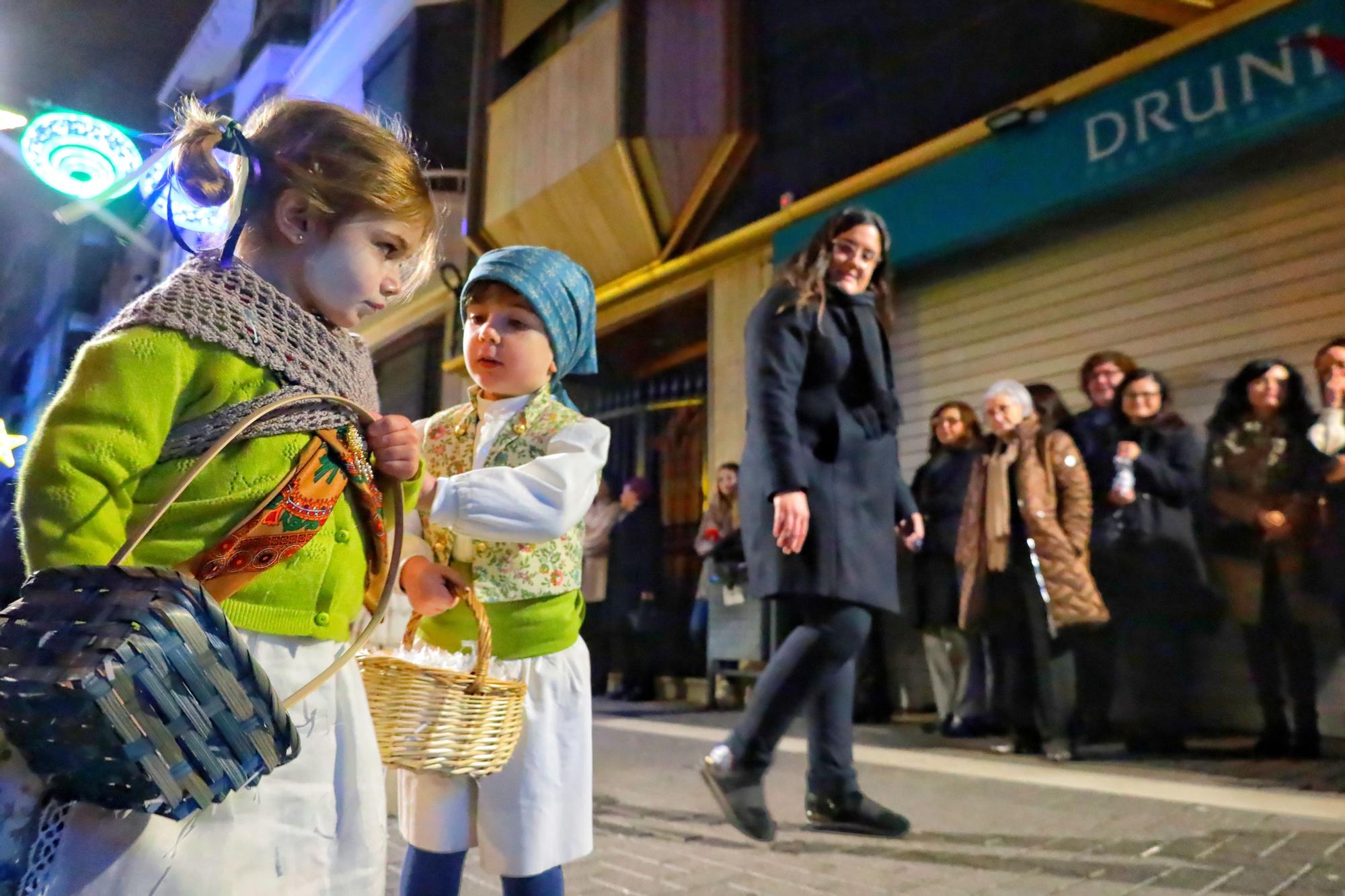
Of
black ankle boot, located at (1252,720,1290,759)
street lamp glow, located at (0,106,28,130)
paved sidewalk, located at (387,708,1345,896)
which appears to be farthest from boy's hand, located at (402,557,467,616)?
black ankle boot, located at (1252,720,1290,759)

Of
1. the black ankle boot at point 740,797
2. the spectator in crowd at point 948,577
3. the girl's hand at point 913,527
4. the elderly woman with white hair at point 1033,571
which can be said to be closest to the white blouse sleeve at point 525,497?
the black ankle boot at point 740,797

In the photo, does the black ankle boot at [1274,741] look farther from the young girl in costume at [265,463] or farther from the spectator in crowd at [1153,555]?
the young girl in costume at [265,463]

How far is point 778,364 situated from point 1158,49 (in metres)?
3.05

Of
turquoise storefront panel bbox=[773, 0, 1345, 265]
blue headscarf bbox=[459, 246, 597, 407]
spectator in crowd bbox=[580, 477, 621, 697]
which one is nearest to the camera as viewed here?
blue headscarf bbox=[459, 246, 597, 407]

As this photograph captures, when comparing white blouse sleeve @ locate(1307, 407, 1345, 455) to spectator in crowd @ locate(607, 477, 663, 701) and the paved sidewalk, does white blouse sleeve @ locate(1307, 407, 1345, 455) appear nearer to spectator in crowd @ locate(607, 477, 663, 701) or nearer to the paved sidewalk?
the paved sidewalk

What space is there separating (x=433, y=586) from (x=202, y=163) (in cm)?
61

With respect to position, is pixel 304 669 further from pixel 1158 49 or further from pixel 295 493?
pixel 1158 49

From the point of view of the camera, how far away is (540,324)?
1.51 meters

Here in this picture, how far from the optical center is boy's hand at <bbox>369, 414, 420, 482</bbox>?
1040 millimetres

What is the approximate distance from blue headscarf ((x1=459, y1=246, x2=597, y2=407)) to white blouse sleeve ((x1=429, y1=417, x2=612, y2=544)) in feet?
0.65

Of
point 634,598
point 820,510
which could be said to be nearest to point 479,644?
point 820,510

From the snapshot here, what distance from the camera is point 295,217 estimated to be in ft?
3.37

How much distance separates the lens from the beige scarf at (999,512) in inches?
153

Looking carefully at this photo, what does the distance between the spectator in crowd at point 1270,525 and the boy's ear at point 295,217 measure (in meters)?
3.57
